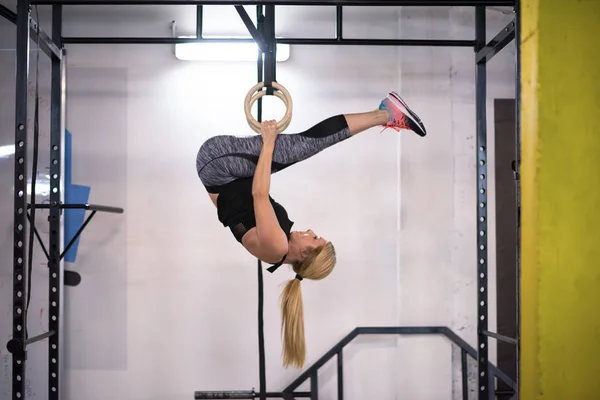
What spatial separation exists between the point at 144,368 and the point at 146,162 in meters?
1.35

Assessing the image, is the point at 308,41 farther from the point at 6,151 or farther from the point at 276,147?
the point at 6,151

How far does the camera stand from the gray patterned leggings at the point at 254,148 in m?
2.48

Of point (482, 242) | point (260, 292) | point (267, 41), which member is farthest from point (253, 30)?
point (482, 242)

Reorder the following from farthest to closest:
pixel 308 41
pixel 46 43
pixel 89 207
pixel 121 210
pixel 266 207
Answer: pixel 121 210 < pixel 308 41 < pixel 89 207 < pixel 46 43 < pixel 266 207

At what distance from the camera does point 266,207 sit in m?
2.39

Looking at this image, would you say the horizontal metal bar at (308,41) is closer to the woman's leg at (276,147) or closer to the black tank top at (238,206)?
the woman's leg at (276,147)

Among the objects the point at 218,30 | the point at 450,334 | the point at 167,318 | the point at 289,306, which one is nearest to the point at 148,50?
the point at 218,30

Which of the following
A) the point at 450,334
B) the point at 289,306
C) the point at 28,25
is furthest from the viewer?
the point at 450,334

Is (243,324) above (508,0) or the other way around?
the other way around

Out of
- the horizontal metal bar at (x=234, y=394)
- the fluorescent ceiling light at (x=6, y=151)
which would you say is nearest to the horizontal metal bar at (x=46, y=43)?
the fluorescent ceiling light at (x=6, y=151)

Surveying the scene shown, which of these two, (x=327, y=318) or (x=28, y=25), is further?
(x=327, y=318)

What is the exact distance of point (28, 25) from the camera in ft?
7.68

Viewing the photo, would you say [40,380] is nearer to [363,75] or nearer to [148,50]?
[148,50]

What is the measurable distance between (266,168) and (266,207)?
0.16m
